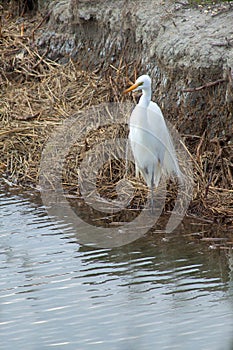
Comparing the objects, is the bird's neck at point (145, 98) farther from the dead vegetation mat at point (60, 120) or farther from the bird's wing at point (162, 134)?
the dead vegetation mat at point (60, 120)

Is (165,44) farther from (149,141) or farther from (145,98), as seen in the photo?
(149,141)

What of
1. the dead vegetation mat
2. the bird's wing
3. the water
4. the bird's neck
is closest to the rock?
the dead vegetation mat

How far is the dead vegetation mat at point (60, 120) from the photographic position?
6.29 metres

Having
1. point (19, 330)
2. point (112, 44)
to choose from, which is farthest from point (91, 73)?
point (19, 330)

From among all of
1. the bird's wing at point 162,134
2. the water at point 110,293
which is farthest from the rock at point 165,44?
the water at point 110,293

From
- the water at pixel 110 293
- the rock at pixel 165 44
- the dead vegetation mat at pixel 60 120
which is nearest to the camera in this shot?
the water at pixel 110 293

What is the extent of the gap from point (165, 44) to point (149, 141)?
1077 mm

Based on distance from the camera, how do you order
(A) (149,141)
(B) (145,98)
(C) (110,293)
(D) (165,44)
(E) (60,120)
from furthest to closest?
(E) (60,120), (D) (165,44), (A) (149,141), (B) (145,98), (C) (110,293)

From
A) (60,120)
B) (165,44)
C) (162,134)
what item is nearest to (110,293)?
(162,134)

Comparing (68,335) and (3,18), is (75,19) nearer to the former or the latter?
(3,18)

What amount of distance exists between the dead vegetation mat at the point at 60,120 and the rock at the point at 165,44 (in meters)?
0.19

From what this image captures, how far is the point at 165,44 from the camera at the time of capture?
24.0ft

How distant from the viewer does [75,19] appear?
933 centimetres

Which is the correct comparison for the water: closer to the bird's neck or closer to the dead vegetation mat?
the dead vegetation mat
